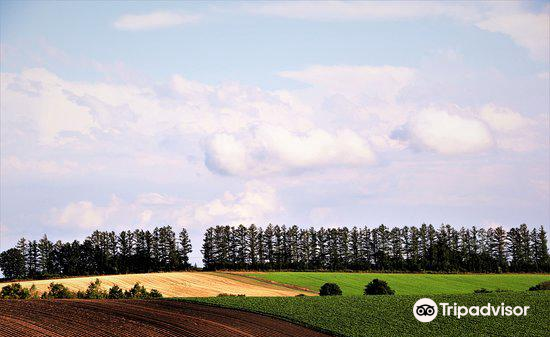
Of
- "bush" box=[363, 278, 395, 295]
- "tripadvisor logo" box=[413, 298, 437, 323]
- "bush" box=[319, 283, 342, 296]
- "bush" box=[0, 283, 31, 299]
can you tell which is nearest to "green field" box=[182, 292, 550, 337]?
A: "tripadvisor logo" box=[413, 298, 437, 323]

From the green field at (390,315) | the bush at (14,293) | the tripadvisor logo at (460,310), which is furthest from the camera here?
the bush at (14,293)

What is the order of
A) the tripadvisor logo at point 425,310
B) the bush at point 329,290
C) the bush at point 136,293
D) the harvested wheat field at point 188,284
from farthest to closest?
1. the harvested wheat field at point 188,284
2. the bush at point 329,290
3. the bush at point 136,293
4. the tripadvisor logo at point 425,310

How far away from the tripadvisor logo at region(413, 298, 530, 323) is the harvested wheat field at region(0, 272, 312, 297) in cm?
4191

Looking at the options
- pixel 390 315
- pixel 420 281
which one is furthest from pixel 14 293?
pixel 420 281

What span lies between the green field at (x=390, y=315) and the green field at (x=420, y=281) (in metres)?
43.0

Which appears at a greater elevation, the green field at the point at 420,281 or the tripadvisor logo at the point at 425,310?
the tripadvisor logo at the point at 425,310

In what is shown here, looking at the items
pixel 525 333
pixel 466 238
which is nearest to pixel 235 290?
pixel 525 333

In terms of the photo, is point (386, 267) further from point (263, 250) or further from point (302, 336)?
point (302, 336)

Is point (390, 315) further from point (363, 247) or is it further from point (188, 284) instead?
point (363, 247)

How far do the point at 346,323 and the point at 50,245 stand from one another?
129 m

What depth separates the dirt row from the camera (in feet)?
138

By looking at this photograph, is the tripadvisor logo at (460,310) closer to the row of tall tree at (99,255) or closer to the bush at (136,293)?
the bush at (136,293)

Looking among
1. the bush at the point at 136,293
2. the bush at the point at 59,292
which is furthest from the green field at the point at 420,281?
the bush at the point at 59,292

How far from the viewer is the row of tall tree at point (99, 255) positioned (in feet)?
508
